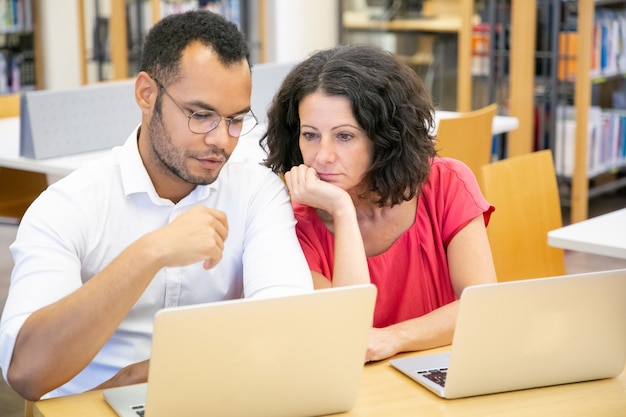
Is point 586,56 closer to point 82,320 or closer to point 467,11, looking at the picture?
point 467,11

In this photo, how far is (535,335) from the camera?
4.71 feet

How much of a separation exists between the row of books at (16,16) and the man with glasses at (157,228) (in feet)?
15.4

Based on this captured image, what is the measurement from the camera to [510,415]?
139cm

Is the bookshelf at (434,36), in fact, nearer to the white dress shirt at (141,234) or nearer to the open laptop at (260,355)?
the white dress shirt at (141,234)

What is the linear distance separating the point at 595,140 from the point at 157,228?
12.7 feet

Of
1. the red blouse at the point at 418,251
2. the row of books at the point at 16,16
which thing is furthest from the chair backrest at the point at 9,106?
the red blouse at the point at 418,251

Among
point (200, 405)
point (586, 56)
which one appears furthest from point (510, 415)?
point (586, 56)

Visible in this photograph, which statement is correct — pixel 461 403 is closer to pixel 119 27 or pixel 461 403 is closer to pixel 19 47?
pixel 119 27

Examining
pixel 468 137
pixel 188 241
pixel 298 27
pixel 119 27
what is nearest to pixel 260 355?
pixel 188 241

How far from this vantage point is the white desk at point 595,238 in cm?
225

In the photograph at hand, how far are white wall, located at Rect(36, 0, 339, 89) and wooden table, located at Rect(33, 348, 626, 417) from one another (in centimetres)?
465

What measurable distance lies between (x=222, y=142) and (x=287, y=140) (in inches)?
14.0

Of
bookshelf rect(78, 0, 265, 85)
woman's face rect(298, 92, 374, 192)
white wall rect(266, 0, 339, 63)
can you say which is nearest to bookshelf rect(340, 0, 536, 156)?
white wall rect(266, 0, 339, 63)

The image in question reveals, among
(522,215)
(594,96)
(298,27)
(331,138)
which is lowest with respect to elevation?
(522,215)
